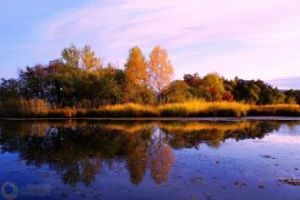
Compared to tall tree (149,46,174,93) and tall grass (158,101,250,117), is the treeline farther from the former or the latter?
tall grass (158,101,250,117)

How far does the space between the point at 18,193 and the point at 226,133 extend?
9666 mm

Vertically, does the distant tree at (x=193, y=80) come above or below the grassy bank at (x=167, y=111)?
above

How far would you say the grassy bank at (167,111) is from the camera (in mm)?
23453

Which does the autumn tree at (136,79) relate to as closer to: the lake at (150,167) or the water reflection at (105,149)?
the water reflection at (105,149)

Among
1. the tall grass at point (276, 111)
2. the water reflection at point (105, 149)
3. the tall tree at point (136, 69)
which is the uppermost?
the tall tree at point (136, 69)

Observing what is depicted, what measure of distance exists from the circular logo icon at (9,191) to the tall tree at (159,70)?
80.5 feet

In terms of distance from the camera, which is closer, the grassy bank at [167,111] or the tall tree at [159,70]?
the grassy bank at [167,111]

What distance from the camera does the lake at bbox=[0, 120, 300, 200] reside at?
6031mm

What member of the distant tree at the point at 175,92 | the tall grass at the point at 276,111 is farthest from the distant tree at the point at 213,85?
the tall grass at the point at 276,111

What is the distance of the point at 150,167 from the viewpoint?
7848 mm

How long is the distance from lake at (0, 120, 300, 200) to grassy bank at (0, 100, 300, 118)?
10.3 metres

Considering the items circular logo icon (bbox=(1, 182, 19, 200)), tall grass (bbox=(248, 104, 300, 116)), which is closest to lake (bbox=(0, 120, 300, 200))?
circular logo icon (bbox=(1, 182, 19, 200))

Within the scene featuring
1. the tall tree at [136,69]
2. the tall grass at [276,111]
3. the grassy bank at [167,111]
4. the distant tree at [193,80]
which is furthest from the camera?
the distant tree at [193,80]

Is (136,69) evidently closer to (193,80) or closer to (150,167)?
(193,80)
